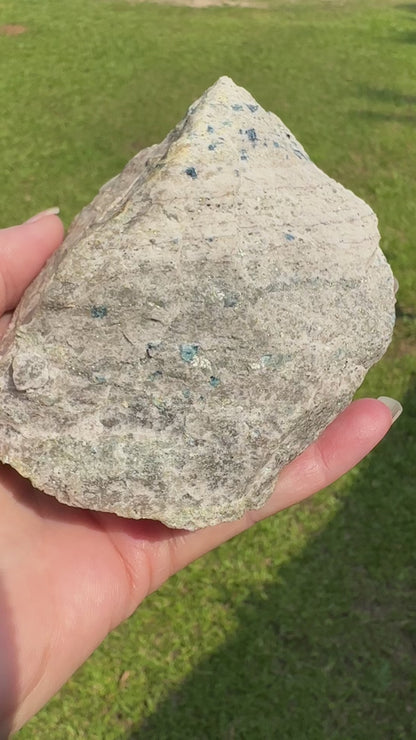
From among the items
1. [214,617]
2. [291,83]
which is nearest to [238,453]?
[214,617]

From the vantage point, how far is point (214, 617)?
9.05 feet

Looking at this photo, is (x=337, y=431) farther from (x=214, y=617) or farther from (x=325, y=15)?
(x=325, y=15)

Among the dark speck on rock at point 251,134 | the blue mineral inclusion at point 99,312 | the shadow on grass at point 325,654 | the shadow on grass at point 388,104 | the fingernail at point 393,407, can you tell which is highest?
the dark speck on rock at point 251,134

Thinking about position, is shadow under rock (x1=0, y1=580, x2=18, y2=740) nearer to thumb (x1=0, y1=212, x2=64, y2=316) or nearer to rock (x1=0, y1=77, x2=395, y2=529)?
rock (x1=0, y1=77, x2=395, y2=529)

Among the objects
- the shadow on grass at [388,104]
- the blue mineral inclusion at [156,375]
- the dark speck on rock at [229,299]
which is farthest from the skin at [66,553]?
the shadow on grass at [388,104]

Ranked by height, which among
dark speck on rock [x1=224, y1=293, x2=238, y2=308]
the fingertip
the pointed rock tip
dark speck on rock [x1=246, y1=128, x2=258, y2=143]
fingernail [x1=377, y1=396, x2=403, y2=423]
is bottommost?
fingernail [x1=377, y1=396, x2=403, y2=423]

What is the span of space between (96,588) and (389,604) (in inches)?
56.5

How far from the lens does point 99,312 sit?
5.73ft

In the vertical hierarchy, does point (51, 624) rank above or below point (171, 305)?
below

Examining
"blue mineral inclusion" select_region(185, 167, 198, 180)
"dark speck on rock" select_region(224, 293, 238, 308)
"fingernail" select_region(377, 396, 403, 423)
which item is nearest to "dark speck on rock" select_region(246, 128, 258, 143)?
"blue mineral inclusion" select_region(185, 167, 198, 180)

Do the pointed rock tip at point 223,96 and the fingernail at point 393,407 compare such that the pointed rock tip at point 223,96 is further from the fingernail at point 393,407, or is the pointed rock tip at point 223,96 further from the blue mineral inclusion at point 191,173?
the fingernail at point 393,407

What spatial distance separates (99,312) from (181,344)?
23cm

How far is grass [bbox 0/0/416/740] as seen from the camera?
2.54 meters

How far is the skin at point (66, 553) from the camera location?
1.74 metres
